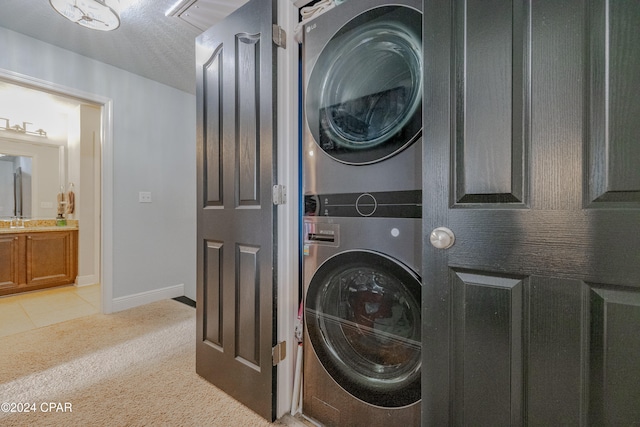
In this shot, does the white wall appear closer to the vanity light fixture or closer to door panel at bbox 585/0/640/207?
the vanity light fixture

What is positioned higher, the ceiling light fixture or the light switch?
the ceiling light fixture

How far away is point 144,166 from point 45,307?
1769mm

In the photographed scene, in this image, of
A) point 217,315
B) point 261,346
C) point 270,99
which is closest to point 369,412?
point 261,346

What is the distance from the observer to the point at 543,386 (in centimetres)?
70

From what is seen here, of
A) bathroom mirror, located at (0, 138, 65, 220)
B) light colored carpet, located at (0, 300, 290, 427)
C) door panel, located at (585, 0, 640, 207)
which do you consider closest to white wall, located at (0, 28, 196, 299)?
light colored carpet, located at (0, 300, 290, 427)

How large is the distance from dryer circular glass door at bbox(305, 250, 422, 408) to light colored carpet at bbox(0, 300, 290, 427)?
52 cm

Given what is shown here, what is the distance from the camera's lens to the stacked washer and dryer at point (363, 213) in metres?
0.98

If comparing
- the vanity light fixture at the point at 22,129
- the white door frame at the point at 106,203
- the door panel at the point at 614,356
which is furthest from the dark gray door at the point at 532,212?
the vanity light fixture at the point at 22,129

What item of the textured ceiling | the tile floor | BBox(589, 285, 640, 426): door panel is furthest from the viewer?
the tile floor

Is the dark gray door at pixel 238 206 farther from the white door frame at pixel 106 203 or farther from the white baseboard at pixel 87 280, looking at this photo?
the white baseboard at pixel 87 280

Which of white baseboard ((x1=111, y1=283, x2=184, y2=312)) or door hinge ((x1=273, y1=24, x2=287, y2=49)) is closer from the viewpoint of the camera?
door hinge ((x1=273, y1=24, x2=287, y2=49))

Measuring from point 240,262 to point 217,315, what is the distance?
1.23 ft

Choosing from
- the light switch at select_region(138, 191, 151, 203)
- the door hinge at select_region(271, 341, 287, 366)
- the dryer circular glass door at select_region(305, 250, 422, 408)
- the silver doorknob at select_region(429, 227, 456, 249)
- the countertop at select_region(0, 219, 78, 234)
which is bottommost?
the door hinge at select_region(271, 341, 287, 366)

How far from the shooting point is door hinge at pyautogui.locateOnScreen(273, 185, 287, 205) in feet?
4.20
